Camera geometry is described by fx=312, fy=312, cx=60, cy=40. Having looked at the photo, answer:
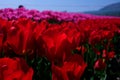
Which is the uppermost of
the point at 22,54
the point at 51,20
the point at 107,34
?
the point at 22,54

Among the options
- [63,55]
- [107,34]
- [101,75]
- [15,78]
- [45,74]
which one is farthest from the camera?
[101,75]

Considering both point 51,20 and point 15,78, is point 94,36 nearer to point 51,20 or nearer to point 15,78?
point 15,78

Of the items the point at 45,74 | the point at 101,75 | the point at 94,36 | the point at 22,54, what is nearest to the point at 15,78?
the point at 22,54

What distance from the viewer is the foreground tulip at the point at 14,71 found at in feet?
3.05

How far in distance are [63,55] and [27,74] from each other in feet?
1.26

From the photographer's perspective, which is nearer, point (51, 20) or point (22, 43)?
point (22, 43)

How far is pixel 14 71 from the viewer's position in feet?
3.18

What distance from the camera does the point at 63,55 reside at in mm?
1302

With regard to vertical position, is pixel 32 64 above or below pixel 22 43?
below

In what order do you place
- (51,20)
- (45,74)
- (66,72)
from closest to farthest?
(66,72), (45,74), (51,20)

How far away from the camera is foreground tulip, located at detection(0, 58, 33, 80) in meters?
0.93

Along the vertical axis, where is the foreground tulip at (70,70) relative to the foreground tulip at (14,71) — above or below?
below

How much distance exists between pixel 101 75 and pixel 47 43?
2.94m

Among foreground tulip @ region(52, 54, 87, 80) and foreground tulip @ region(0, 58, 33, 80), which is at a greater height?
foreground tulip @ region(0, 58, 33, 80)
